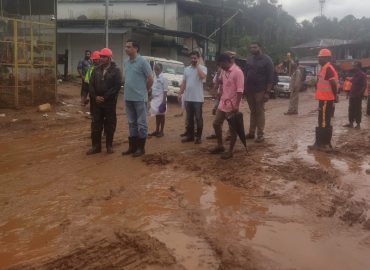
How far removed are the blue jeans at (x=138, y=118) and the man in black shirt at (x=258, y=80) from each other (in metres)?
2.23

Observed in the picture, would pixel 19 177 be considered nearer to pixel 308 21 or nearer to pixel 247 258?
pixel 247 258

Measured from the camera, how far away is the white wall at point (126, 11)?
30812mm

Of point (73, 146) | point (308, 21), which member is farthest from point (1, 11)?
point (308, 21)

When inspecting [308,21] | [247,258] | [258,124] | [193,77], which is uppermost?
[308,21]

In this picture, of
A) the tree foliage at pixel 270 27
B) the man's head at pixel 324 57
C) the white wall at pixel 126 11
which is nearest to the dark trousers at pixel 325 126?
the man's head at pixel 324 57

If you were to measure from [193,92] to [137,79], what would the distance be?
1433 millimetres

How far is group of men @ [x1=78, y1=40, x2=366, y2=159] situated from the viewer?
7.52 m

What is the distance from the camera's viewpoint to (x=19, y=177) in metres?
6.52

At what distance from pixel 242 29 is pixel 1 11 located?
34.9 m

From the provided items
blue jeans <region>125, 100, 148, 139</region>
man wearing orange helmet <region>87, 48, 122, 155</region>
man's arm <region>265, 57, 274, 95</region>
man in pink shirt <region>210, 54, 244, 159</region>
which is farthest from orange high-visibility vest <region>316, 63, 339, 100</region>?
man wearing orange helmet <region>87, 48, 122, 155</region>

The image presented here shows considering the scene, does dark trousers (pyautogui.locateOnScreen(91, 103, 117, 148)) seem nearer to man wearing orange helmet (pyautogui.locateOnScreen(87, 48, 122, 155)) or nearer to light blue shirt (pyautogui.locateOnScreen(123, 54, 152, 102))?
man wearing orange helmet (pyautogui.locateOnScreen(87, 48, 122, 155))

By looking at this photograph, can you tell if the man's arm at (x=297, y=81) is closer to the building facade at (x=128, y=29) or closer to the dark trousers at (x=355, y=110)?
the dark trousers at (x=355, y=110)

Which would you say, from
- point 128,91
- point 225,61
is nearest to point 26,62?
point 128,91

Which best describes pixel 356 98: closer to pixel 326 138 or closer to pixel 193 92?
pixel 326 138
